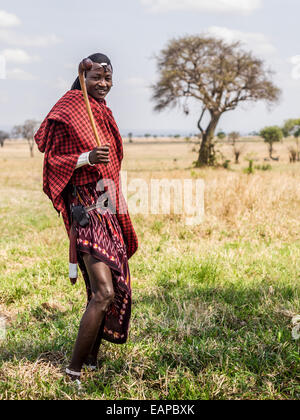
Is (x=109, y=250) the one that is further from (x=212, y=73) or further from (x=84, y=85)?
(x=212, y=73)

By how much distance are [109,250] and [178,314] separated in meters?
1.21

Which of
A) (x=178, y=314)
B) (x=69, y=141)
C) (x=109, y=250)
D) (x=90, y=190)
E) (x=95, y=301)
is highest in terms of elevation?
(x=69, y=141)

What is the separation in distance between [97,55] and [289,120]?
162 ft

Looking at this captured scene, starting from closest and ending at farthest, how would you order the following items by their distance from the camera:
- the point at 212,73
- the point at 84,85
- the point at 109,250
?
the point at 84,85, the point at 109,250, the point at 212,73

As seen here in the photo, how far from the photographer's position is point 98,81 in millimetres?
2760

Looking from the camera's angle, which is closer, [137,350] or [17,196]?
[137,350]

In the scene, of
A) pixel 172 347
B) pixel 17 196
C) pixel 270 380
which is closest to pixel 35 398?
pixel 172 347

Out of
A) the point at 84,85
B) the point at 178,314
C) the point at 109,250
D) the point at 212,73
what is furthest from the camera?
the point at 212,73

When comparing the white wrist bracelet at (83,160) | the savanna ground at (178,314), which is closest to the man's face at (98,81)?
the white wrist bracelet at (83,160)

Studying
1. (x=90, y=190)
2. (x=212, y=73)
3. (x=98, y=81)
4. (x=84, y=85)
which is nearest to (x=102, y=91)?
(x=98, y=81)

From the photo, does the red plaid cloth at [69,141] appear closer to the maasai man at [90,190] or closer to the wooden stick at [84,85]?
the maasai man at [90,190]

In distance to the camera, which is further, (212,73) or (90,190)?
(212,73)

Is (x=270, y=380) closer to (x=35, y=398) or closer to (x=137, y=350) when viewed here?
(x=137, y=350)

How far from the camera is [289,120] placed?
160 ft
